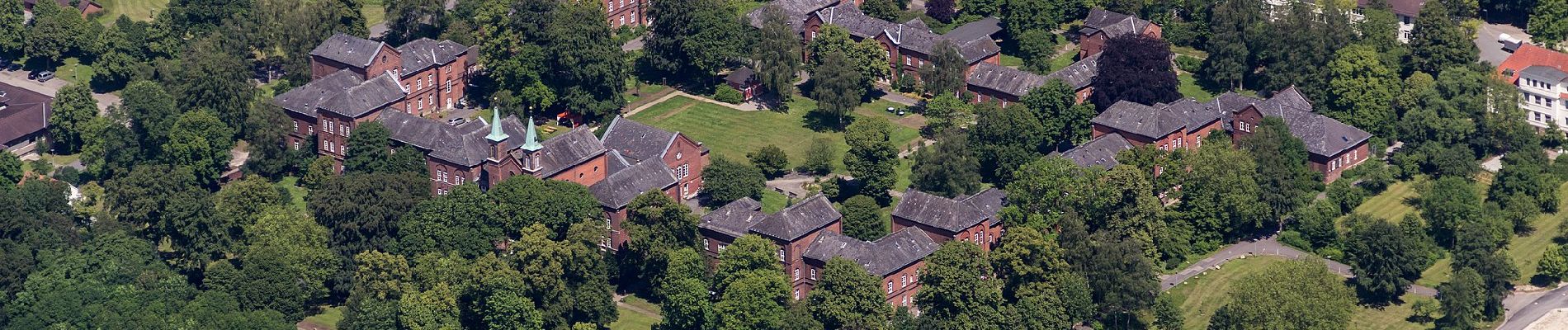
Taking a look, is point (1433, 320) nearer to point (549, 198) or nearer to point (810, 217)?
point (810, 217)

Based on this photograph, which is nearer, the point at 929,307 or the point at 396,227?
the point at 929,307

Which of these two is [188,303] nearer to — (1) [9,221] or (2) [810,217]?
(1) [9,221]

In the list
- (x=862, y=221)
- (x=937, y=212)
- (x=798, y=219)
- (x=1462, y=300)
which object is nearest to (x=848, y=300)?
(x=798, y=219)

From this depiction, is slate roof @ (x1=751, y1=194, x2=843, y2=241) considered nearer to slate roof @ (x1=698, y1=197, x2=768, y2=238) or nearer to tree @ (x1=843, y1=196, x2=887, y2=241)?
slate roof @ (x1=698, y1=197, x2=768, y2=238)

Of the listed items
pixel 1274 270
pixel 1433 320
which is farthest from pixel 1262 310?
pixel 1433 320

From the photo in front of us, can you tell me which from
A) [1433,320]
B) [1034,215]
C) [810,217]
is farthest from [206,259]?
[1433,320]

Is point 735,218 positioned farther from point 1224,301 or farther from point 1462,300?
point 1462,300
